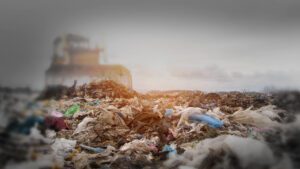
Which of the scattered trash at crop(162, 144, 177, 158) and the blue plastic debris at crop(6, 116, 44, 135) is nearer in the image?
the blue plastic debris at crop(6, 116, 44, 135)

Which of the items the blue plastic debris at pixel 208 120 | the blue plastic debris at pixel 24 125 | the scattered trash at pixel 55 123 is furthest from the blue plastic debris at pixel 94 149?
the blue plastic debris at pixel 208 120

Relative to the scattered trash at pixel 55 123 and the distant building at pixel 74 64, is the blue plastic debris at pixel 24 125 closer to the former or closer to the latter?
the scattered trash at pixel 55 123

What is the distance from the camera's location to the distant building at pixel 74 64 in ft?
13.1

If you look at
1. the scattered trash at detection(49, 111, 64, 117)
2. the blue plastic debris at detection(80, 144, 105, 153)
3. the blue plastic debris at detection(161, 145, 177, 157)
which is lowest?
the blue plastic debris at detection(80, 144, 105, 153)

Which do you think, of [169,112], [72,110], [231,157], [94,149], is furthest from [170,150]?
[72,110]

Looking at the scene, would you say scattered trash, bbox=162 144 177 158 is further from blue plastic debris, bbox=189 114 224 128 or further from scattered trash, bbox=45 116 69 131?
scattered trash, bbox=45 116 69 131

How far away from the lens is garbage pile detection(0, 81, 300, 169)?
12.8 feet

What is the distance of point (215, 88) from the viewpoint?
417 cm

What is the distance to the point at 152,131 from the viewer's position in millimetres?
4230

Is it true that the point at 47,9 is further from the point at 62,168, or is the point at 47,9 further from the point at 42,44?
the point at 62,168

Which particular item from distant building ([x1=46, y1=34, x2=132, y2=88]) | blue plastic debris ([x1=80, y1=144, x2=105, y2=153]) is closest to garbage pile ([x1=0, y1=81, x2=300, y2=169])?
blue plastic debris ([x1=80, y1=144, x2=105, y2=153])

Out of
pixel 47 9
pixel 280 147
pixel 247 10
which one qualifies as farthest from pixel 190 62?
pixel 47 9

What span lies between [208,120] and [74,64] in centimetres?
136

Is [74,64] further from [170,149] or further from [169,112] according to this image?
→ [170,149]
